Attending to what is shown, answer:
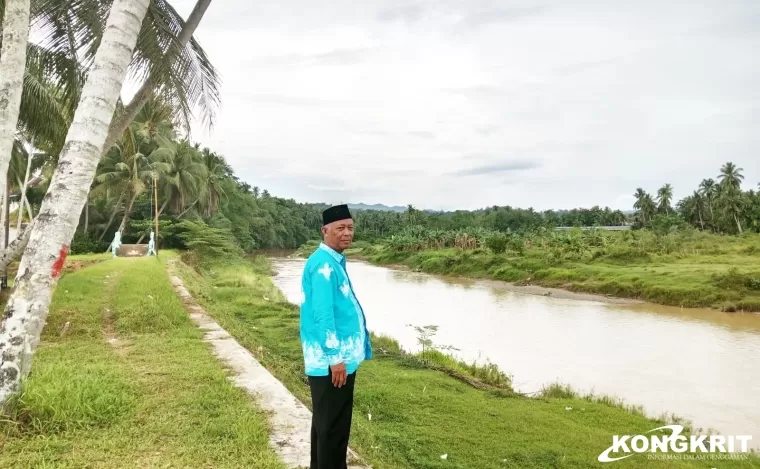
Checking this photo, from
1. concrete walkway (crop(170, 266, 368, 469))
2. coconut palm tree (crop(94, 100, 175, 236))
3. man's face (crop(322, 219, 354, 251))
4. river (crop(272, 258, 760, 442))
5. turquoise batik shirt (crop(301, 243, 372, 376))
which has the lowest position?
river (crop(272, 258, 760, 442))

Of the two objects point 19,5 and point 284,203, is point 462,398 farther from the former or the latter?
point 284,203

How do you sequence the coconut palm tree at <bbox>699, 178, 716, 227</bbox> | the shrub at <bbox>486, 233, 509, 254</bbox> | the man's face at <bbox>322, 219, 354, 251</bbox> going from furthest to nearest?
1. the coconut palm tree at <bbox>699, 178, 716, 227</bbox>
2. the shrub at <bbox>486, 233, 509, 254</bbox>
3. the man's face at <bbox>322, 219, 354, 251</bbox>

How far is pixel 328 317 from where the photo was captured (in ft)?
8.48

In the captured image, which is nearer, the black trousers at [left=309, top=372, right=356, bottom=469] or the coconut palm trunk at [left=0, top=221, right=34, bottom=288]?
the black trousers at [left=309, top=372, right=356, bottom=469]

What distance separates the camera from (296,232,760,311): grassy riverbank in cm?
2352

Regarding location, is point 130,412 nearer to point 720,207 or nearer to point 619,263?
point 619,263

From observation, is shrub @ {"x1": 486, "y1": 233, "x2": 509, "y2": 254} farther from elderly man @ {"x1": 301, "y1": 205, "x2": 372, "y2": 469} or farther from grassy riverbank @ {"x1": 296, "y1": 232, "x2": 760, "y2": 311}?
elderly man @ {"x1": 301, "y1": 205, "x2": 372, "y2": 469}

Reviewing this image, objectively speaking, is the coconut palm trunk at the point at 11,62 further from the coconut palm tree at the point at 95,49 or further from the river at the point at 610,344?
the river at the point at 610,344

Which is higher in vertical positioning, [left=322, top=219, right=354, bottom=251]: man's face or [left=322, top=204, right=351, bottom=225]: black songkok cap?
[left=322, top=204, right=351, bottom=225]: black songkok cap

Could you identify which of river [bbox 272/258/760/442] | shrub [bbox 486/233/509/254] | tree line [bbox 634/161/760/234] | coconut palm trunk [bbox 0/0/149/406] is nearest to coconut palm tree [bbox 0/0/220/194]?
coconut palm trunk [bbox 0/0/149/406]

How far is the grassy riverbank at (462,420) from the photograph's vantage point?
15.4 ft

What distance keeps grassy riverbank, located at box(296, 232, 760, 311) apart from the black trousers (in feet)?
77.9

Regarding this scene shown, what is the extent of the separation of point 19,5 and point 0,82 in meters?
0.62

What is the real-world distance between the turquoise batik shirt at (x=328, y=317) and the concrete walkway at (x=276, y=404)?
795mm
